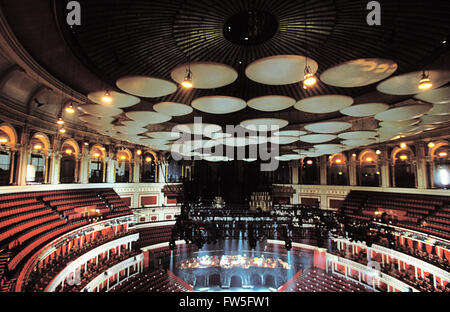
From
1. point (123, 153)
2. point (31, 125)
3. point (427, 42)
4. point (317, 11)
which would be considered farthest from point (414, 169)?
point (31, 125)

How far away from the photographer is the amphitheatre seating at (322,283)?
1356 cm

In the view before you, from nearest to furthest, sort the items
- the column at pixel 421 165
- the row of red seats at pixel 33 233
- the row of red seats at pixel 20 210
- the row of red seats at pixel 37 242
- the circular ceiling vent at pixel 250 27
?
the circular ceiling vent at pixel 250 27, the row of red seats at pixel 37 242, the row of red seats at pixel 33 233, the row of red seats at pixel 20 210, the column at pixel 421 165

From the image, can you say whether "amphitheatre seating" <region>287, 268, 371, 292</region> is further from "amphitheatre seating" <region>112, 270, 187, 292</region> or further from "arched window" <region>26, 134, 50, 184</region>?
"arched window" <region>26, 134, 50, 184</region>

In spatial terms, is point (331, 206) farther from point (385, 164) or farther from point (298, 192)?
point (385, 164)

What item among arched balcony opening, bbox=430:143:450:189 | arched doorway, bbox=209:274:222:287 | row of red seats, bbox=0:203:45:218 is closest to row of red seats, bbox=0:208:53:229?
row of red seats, bbox=0:203:45:218

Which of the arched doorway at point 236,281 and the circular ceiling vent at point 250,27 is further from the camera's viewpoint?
the arched doorway at point 236,281

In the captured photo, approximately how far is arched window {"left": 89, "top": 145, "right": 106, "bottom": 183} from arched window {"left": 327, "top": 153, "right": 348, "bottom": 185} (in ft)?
57.7

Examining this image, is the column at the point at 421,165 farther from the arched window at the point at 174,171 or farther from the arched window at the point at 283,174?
the arched window at the point at 174,171

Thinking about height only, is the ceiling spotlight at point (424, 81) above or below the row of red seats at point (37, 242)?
above

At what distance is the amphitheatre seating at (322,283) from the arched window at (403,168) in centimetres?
732

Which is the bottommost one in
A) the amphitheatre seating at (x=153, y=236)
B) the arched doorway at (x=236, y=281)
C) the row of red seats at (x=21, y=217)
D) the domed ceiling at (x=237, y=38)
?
the arched doorway at (x=236, y=281)

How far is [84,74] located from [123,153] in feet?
42.6

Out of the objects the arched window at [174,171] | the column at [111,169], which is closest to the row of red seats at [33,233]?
the column at [111,169]

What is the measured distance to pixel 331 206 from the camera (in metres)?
19.1
